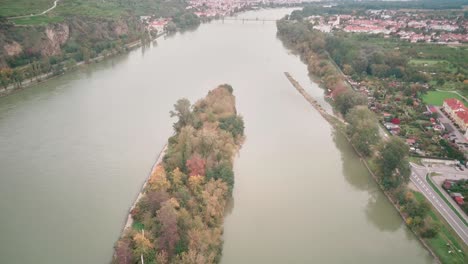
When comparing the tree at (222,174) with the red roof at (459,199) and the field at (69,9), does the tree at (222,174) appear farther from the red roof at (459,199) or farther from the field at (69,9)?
the field at (69,9)

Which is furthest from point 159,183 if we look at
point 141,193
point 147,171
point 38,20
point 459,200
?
point 38,20

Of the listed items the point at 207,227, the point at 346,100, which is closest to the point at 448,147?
the point at 346,100

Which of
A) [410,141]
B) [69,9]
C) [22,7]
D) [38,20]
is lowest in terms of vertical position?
[410,141]

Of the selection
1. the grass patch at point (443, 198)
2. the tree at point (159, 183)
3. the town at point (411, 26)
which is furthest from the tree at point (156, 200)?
the town at point (411, 26)

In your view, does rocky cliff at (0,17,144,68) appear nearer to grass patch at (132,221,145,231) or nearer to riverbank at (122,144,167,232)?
riverbank at (122,144,167,232)

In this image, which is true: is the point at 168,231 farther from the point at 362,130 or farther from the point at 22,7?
the point at 22,7

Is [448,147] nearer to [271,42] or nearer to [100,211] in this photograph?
[100,211]
